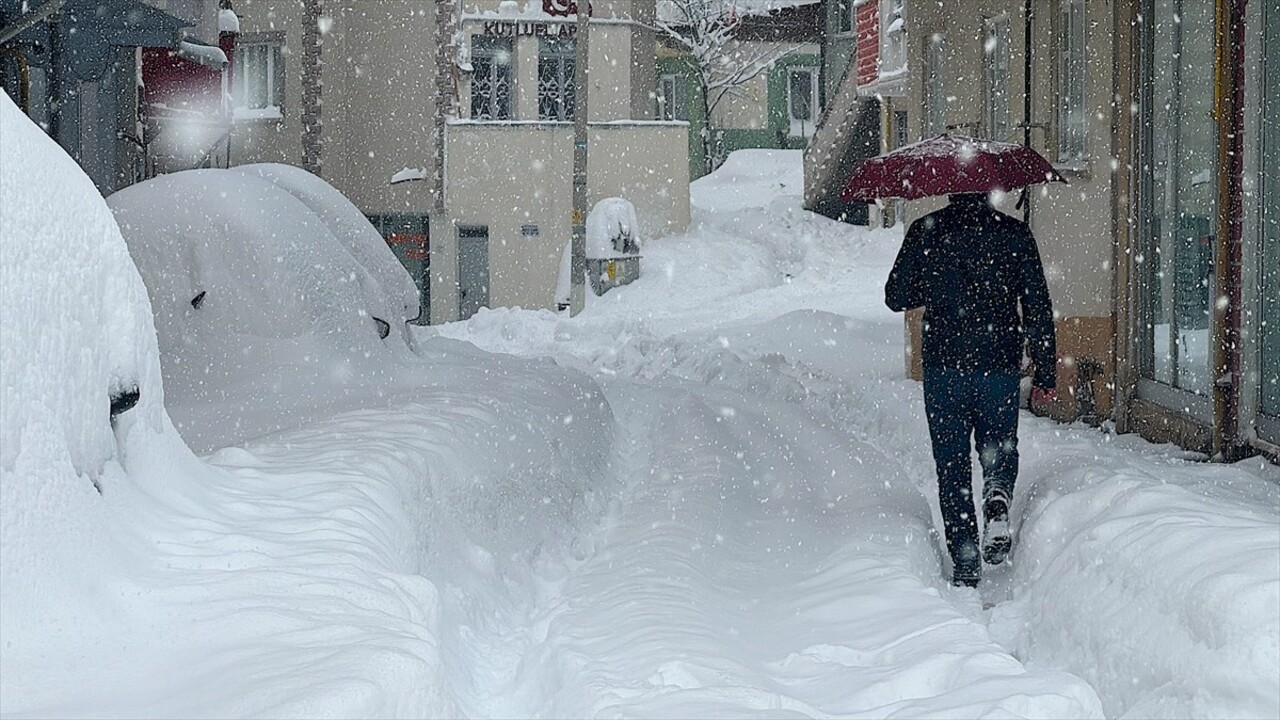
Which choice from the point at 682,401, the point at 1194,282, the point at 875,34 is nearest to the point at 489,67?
the point at 875,34

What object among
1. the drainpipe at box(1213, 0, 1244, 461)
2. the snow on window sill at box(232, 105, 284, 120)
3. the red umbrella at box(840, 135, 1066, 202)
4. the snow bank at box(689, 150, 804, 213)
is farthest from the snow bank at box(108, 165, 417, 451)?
the snow bank at box(689, 150, 804, 213)

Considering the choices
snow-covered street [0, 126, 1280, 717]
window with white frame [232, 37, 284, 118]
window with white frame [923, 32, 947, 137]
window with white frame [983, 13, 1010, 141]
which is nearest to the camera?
snow-covered street [0, 126, 1280, 717]

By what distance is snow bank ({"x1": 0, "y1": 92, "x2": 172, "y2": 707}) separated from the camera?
159 inches

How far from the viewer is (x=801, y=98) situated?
44.0m

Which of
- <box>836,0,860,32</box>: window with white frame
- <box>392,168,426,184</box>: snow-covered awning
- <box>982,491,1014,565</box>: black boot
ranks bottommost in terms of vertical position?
<box>982,491,1014,565</box>: black boot

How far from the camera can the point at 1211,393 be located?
881 cm

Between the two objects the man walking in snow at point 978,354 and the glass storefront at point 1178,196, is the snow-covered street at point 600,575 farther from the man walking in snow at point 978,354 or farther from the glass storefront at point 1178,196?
the glass storefront at point 1178,196

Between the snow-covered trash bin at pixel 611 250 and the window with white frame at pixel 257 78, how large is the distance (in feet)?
22.3

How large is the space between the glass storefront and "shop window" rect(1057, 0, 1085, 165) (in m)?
2.10

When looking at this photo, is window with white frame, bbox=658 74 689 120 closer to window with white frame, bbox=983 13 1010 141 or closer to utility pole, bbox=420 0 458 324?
utility pole, bbox=420 0 458 324

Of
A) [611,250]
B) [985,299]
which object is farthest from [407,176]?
[985,299]

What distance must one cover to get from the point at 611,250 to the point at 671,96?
50.4ft

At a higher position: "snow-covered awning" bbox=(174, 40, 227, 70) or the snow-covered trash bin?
"snow-covered awning" bbox=(174, 40, 227, 70)

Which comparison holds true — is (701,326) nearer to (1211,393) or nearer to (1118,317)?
(1118,317)
